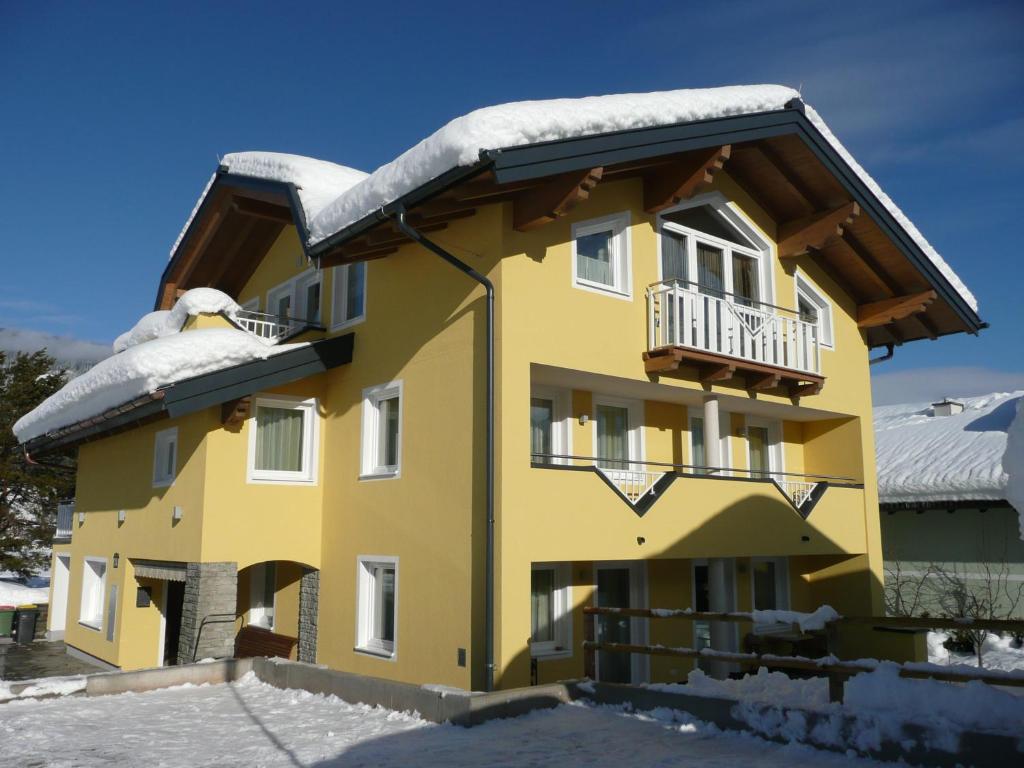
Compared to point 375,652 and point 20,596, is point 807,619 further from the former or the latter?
point 20,596

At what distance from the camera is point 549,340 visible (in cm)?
1173

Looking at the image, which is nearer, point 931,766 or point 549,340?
point 931,766

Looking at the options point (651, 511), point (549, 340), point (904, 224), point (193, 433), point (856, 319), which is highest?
point (904, 224)

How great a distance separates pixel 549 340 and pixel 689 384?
3063 mm

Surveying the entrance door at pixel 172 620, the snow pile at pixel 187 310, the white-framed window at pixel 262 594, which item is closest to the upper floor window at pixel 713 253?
the snow pile at pixel 187 310

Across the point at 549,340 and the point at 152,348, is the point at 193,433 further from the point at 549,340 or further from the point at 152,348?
the point at 549,340

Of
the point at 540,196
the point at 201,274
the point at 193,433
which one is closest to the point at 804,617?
the point at 540,196

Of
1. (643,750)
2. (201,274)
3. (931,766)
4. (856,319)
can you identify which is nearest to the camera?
(931,766)

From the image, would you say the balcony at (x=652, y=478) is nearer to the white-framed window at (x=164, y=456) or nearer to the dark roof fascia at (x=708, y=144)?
the dark roof fascia at (x=708, y=144)

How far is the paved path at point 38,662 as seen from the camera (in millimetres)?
15930

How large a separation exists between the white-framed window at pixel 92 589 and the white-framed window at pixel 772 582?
43.7ft

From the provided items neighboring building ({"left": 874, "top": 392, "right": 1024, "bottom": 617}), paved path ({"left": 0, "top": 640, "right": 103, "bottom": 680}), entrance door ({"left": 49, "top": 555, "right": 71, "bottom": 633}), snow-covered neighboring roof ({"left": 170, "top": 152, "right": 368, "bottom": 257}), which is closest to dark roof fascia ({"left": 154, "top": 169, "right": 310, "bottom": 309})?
snow-covered neighboring roof ({"left": 170, "top": 152, "right": 368, "bottom": 257})

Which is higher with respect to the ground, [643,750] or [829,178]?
[829,178]

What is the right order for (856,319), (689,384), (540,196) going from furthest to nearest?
1. (856,319)
2. (689,384)
3. (540,196)
